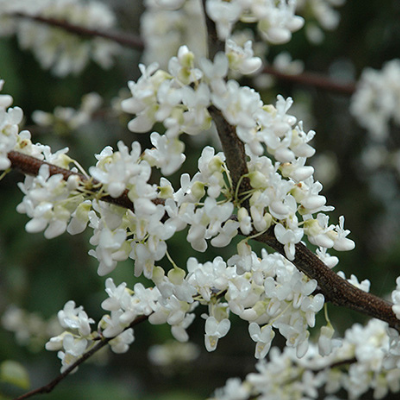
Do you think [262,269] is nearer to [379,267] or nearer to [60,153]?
[60,153]

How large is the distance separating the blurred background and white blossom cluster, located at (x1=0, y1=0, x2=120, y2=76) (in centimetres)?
13

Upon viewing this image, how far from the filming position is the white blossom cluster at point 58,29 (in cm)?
180

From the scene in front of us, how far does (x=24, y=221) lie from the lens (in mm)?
2119

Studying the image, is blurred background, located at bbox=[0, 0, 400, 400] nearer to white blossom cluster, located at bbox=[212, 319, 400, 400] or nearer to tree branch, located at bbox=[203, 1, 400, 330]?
white blossom cluster, located at bbox=[212, 319, 400, 400]

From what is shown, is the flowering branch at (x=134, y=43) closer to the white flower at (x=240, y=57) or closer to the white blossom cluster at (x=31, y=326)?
the white blossom cluster at (x=31, y=326)

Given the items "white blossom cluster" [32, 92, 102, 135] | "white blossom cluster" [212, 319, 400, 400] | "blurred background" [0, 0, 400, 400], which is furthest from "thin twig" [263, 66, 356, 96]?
"white blossom cluster" [212, 319, 400, 400]

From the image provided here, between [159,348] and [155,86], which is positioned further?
[159,348]

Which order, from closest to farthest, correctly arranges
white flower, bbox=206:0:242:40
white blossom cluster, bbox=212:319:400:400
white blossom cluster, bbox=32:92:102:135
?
white flower, bbox=206:0:242:40
white blossom cluster, bbox=212:319:400:400
white blossom cluster, bbox=32:92:102:135

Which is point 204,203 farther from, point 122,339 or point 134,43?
point 134,43

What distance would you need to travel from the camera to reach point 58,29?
73.7 inches

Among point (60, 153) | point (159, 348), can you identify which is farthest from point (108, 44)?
point (60, 153)

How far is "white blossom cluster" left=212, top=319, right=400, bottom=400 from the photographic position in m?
0.90

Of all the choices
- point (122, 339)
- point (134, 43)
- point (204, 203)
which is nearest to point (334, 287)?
point (204, 203)

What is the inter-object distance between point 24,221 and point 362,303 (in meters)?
1.72
